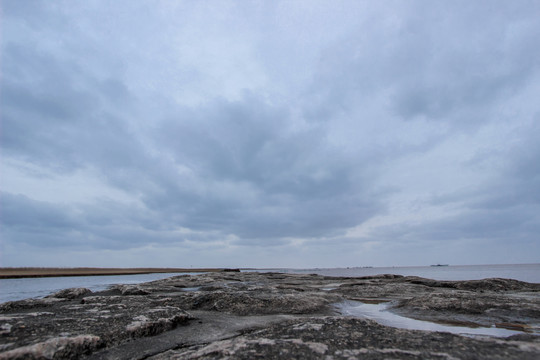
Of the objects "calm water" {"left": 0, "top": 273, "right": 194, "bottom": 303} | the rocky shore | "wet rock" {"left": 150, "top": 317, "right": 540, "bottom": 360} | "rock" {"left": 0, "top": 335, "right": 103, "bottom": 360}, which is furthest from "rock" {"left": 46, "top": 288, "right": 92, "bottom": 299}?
"wet rock" {"left": 150, "top": 317, "right": 540, "bottom": 360}

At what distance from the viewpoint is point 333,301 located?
41.2 ft

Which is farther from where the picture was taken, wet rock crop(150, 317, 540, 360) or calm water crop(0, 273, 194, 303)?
calm water crop(0, 273, 194, 303)

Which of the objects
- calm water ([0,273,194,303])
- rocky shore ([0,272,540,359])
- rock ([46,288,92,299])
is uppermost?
rocky shore ([0,272,540,359])

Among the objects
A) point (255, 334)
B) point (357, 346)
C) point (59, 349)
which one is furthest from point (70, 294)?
point (357, 346)

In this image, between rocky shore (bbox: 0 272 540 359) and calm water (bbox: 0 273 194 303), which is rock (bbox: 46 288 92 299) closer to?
rocky shore (bbox: 0 272 540 359)

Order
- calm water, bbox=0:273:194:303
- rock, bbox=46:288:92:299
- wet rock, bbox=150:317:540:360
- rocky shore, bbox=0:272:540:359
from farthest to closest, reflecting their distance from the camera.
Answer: calm water, bbox=0:273:194:303
rock, bbox=46:288:92:299
rocky shore, bbox=0:272:540:359
wet rock, bbox=150:317:540:360

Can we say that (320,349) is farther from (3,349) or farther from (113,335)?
(3,349)

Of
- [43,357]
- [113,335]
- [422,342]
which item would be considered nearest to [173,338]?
[113,335]

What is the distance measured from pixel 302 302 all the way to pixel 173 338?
18.2ft

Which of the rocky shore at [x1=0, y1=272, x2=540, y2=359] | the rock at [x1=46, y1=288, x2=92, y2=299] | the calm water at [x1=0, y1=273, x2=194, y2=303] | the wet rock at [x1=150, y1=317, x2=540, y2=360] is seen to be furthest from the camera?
the calm water at [x1=0, y1=273, x2=194, y2=303]

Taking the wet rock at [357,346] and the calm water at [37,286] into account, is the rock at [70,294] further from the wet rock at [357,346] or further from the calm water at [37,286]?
the wet rock at [357,346]

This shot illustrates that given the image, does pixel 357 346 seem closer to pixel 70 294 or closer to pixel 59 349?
pixel 59 349

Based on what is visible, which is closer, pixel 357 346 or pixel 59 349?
pixel 357 346

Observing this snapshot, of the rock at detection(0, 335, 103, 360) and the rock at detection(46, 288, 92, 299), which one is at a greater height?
the rock at detection(0, 335, 103, 360)
